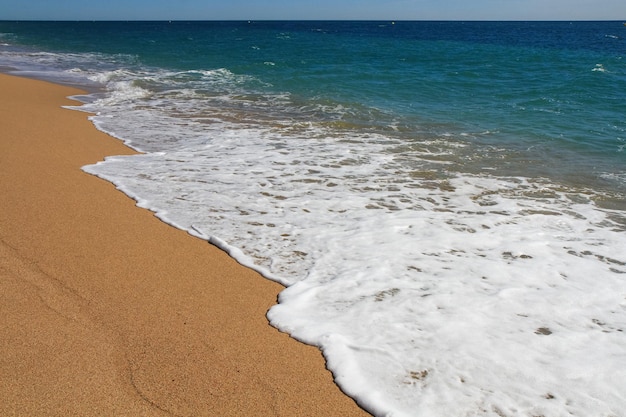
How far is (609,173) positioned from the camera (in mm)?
7980

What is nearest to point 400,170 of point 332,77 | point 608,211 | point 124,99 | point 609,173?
point 608,211

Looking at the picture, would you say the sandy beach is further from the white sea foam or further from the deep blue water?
the deep blue water

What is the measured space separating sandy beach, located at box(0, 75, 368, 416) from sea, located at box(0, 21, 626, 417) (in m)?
0.22

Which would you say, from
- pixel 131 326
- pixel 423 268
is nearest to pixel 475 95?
pixel 423 268

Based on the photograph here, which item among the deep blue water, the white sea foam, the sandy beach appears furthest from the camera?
the deep blue water

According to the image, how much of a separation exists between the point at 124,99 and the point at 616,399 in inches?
532

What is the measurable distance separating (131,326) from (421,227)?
3.00m

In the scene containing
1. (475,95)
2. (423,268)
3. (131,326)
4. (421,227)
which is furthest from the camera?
(475,95)

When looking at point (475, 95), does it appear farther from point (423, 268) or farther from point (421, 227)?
point (423, 268)

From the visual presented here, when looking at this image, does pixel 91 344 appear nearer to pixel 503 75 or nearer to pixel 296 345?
pixel 296 345

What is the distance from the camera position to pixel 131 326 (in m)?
3.30

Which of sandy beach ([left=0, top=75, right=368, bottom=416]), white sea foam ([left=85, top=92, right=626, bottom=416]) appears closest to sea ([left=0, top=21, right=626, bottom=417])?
white sea foam ([left=85, top=92, right=626, bottom=416])

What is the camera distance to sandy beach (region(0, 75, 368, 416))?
2.70 meters

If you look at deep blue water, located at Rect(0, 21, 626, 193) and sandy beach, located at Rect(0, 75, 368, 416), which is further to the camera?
deep blue water, located at Rect(0, 21, 626, 193)
